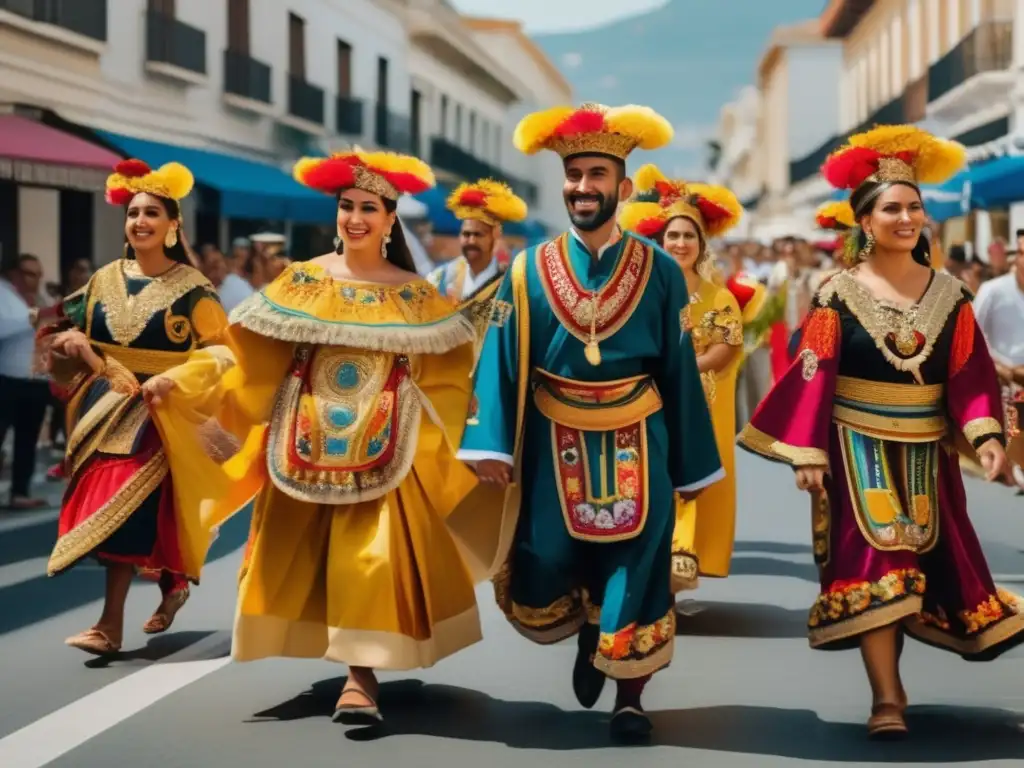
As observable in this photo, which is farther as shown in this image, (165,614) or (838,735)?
(165,614)

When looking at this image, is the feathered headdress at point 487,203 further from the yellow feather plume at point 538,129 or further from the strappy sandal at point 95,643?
the yellow feather plume at point 538,129

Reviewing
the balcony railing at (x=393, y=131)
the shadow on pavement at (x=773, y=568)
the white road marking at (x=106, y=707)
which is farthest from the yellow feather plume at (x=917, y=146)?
the balcony railing at (x=393, y=131)

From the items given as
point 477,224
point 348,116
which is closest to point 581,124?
point 477,224

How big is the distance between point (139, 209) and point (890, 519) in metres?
3.28

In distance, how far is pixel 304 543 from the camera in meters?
6.59

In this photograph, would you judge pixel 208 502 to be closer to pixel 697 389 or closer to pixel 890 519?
pixel 697 389

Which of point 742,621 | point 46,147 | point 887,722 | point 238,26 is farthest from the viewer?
point 238,26

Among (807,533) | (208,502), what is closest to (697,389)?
(208,502)

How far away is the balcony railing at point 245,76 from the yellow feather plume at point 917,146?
22172 millimetres

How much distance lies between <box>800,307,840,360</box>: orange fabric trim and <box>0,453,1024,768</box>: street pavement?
1.18m

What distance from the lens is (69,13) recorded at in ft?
69.3

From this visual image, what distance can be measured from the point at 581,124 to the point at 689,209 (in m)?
2.48

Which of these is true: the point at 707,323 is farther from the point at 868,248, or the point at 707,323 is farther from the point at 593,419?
the point at 593,419

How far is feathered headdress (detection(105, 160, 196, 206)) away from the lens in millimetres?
7945
